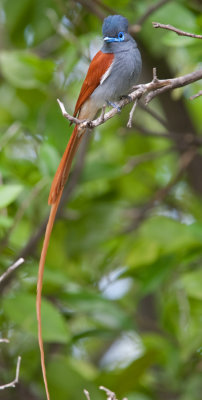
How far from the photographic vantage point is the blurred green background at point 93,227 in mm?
2213

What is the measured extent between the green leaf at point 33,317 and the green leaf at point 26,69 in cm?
70

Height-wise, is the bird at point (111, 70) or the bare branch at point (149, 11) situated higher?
the bare branch at point (149, 11)

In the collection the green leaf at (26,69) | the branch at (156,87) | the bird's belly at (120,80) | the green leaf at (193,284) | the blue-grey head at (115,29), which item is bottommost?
the green leaf at (193,284)

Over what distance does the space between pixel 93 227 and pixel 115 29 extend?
0.81m

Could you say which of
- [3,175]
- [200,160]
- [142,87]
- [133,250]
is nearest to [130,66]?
[142,87]

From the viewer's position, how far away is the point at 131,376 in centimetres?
230

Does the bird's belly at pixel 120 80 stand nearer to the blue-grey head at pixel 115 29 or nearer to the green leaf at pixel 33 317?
the blue-grey head at pixel 115 29

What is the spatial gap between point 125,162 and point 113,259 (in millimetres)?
416

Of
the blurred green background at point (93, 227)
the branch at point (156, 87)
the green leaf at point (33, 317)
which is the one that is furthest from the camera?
the blurred green background at point (93, 227)

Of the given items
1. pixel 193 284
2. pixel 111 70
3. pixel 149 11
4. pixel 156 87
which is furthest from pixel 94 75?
pixel 193 284

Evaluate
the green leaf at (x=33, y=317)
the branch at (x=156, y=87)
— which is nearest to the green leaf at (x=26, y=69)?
the green leaf at (x=33, y=317)

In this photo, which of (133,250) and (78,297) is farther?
(133,250)

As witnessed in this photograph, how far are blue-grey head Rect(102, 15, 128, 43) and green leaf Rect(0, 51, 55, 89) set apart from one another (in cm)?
47

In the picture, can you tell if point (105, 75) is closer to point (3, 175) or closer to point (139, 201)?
point (3, 175)
